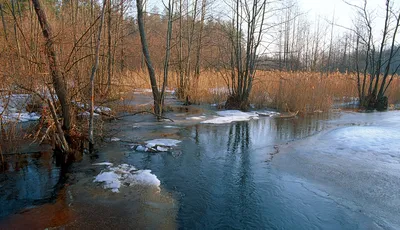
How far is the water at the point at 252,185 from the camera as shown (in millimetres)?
3154

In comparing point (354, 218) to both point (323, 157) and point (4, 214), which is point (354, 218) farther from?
point (4, 214)

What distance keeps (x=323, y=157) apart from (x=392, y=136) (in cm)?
272

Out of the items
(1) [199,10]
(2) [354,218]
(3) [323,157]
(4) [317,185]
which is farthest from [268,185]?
(1) [199,10]

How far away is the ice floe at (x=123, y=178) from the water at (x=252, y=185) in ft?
0.38

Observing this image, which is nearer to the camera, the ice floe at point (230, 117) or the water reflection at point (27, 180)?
the water reflection at point (27, 180)

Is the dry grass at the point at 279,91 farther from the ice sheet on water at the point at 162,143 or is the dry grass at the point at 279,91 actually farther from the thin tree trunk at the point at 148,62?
the ice sheet on water at the point at 162,143

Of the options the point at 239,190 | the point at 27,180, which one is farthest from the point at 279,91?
the point at 27,180

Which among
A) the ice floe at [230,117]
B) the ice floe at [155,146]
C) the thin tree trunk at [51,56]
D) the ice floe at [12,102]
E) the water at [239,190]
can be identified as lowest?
the water at [239,190]

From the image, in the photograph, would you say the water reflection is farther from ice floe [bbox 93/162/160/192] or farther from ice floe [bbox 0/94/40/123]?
ice floe [bbox 0/94/40/123]

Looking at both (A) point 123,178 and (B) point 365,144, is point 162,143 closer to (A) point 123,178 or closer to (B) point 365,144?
(A) point 123,178

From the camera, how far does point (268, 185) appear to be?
13.4 feet

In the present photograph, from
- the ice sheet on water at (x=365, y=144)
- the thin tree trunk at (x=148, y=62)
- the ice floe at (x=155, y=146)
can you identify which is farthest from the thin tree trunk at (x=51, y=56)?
the ice sheet on water at (x=365, y=144)

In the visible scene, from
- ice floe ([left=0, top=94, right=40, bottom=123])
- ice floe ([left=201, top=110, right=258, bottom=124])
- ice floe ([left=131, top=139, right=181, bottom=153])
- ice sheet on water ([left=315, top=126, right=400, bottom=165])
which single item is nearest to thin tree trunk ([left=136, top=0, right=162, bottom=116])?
ice floe ([left=201, top=110, right=258, bottom=124])

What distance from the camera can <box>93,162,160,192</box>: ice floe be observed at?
400 cm
